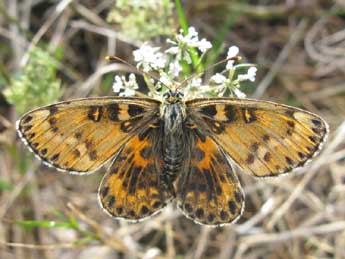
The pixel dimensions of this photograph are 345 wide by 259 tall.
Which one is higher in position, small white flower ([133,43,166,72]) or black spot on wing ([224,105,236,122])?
small white flower ([133,43,166,72])

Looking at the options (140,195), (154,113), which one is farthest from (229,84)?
(140,195)

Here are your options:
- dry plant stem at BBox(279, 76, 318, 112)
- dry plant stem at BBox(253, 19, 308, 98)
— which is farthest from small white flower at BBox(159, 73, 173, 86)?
dry plant stem at BBox(279, 76, 318, 112)

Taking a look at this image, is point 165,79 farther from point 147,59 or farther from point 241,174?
point 241,174

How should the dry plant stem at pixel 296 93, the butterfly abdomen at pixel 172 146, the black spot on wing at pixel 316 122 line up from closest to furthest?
the black spot on wing at pixel 316 122
the butterfly abdomen at pixel 172 146
the dry plant stem at pixel 296 93

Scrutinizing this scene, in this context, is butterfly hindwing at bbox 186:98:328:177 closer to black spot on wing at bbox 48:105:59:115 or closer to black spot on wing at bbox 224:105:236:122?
black spot on wing at bbox 224:105:236:122

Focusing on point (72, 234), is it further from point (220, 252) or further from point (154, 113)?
point (154, 113)

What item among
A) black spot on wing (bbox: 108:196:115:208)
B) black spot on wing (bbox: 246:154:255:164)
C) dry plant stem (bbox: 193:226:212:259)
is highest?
black spot on wing (bbox: 246:154:255:164)

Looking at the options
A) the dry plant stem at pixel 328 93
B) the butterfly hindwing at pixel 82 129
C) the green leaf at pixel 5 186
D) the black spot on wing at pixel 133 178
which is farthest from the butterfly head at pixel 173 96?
the dry plant stem at pixel 328 93

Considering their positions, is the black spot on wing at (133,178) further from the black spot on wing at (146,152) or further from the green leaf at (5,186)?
the green leaf at (5,186)
